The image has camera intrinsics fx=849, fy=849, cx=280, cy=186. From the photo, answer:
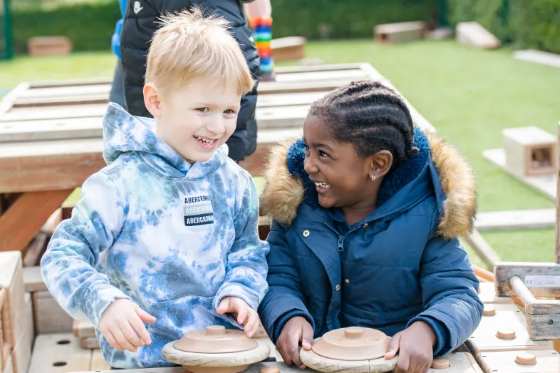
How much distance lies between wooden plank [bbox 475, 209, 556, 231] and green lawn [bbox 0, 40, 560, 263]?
0.24 feet

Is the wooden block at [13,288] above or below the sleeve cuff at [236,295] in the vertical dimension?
below

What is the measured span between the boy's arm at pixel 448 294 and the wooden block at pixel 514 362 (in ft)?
0.34

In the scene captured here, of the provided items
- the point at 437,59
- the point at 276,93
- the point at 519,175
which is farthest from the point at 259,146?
the point at 437,59

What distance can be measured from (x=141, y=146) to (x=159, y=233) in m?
0.24

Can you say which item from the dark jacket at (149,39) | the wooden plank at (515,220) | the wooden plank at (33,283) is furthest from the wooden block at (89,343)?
the wooden plank at (515,220)

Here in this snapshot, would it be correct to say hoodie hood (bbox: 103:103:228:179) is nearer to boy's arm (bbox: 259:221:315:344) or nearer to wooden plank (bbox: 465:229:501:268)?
boy's arm (bbox: 259:221:315:344)

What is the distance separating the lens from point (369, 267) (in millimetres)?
2500

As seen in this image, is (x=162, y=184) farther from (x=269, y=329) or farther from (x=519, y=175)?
(x=519, y=175)

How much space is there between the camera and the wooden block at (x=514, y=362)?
2340 millimetres

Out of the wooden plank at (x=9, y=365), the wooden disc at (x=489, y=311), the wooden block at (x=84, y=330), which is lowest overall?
the wooden block at (x=84, y=330)

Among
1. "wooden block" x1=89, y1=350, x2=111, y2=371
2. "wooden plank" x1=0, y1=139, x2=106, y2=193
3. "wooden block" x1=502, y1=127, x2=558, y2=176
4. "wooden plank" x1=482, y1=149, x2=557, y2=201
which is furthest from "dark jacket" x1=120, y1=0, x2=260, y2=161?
"wooden block" x1=502, y1=127, x2=558, y2=176

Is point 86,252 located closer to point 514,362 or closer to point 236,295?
point 236,295

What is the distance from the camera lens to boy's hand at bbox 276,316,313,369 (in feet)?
7.37

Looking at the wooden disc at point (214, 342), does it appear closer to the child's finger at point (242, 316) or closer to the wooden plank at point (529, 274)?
the child's finger at point (242, 316)
